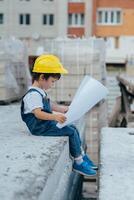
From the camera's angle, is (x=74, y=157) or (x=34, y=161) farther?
(x=74, y=157)

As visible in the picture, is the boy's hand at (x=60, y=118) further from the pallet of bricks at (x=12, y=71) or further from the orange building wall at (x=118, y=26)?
the orange building wall at (x=118, y=26)

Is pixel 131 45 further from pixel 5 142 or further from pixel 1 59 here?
pixel 5 142

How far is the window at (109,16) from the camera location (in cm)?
4853

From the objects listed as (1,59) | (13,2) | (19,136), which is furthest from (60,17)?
(19,136)

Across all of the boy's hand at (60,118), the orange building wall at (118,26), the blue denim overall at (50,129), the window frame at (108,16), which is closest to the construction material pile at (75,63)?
the blue denim overall at (50,129)

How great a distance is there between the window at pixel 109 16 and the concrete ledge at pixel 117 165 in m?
43.8

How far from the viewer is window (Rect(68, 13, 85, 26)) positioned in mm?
48344

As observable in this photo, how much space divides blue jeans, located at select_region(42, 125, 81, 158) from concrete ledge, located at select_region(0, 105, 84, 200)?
0.09 m

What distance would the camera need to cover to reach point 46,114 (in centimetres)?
443

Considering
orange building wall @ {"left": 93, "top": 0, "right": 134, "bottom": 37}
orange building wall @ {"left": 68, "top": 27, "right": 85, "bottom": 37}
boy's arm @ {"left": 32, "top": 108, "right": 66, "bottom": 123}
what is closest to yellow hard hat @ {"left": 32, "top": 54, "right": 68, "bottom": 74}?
boy's arm @ {"left": 32, "top": 108, "right": 66, "bottom": 123}

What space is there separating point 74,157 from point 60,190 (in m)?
0.83

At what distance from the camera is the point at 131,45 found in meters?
48.8

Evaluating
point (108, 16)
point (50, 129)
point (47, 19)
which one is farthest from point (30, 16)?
point (50, 129)

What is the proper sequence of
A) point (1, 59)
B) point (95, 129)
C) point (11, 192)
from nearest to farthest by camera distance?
point (11, 192), point (95, 129), point (1, 59)
